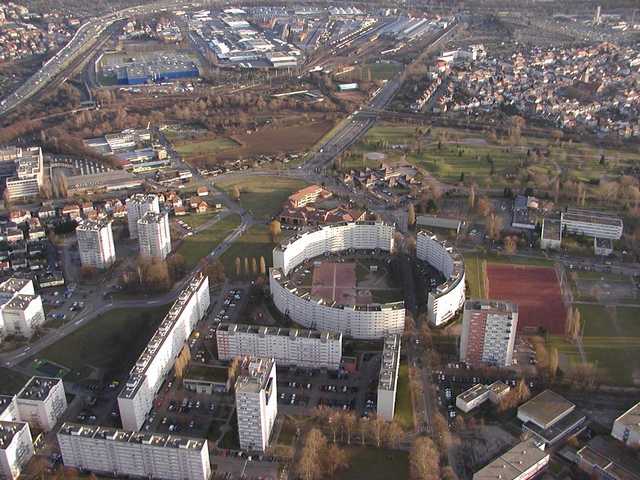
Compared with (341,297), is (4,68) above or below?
above

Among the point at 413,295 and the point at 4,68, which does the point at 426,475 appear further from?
the point at 4,68

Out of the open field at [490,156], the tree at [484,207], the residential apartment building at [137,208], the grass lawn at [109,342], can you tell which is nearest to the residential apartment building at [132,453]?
the grass lawn at [109,342]

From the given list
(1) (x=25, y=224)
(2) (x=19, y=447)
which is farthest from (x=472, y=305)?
(1) (x=25, y=224)

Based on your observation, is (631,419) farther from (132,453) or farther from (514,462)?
(132,453)

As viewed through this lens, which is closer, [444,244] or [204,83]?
[444,244]

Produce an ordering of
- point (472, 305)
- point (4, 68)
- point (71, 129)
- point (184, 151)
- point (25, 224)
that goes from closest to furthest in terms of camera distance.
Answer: point (472, 305) → point (25, 224) → point (184, 151) → point (71, 129) → point (4, 68)

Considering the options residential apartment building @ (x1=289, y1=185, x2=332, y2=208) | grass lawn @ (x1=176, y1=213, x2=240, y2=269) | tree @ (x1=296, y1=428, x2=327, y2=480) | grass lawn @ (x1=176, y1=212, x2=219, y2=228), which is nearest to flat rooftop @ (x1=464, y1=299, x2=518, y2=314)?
tree @ (x1=296, y1=428, x2=327, y2=480)

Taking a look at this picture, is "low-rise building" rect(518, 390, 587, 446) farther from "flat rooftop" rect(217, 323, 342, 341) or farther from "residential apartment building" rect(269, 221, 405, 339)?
"flat rooftop" rect(217, 323, 342, 341)
